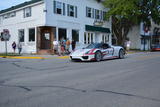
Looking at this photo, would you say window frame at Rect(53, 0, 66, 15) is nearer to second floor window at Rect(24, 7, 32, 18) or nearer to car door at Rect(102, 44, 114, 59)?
second floor window at Rect(24, 7, 32, 18)

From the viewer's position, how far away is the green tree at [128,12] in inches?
1061

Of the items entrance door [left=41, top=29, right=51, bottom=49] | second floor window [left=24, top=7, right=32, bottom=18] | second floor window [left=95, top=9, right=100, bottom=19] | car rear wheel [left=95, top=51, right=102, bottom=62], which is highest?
second floor window [left=95, top=9, right=100, bottom=19]

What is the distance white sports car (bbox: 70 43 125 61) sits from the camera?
1336 centimetres

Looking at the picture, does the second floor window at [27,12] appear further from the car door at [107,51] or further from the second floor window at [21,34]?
the car door at [107,51]

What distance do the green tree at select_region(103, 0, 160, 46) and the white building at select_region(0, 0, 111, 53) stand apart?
7.79ft

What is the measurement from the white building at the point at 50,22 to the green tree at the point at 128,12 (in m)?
2.37

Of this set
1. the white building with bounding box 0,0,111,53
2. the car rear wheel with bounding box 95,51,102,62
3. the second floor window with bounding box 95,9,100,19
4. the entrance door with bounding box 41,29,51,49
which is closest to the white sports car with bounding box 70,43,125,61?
the car rear wheel with bounding box 95,51,102,62

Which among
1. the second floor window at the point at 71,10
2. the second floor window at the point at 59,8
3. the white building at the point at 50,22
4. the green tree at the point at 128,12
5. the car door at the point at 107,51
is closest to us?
the car door at the point at 107,51

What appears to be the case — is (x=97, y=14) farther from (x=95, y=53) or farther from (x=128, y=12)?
(x=95, y=53)

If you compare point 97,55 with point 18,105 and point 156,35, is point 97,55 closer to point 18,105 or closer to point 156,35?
point 18,105

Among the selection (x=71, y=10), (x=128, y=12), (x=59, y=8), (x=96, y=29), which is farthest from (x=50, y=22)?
(x=128, y=12)

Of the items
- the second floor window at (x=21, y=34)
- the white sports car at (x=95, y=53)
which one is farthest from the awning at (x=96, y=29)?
the white sports car at (x=95, y=53)

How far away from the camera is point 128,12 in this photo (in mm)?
26938

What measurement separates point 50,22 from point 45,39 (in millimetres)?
2387
